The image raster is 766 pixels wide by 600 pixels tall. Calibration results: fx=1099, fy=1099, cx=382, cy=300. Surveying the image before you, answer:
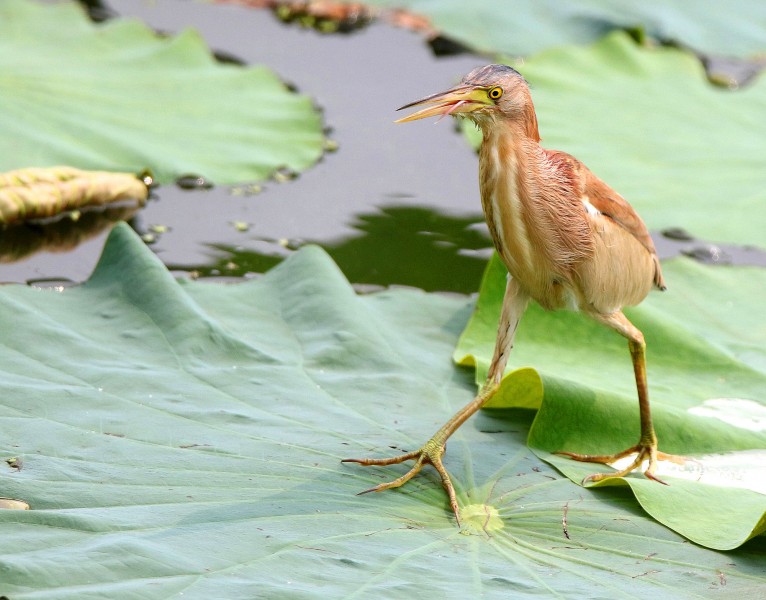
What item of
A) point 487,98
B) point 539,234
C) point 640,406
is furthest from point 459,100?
point 640,406

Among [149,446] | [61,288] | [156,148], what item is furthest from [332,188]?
[149,446]

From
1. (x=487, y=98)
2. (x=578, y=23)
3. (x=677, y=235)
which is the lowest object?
(x=677, y=235)

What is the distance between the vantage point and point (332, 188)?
12.4 ft

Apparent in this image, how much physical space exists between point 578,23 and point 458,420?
3070mm

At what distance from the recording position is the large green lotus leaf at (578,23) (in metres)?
4.72

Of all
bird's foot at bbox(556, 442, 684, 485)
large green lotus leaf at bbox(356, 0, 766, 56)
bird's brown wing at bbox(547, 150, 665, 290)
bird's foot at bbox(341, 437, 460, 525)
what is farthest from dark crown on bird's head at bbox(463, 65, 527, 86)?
large green lotus leaf at bbox(356, 0, 766, 56)

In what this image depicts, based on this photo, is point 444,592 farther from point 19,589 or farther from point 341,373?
point 341,373

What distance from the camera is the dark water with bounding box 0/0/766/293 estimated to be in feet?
10.8

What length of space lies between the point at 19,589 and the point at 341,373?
3.60ft

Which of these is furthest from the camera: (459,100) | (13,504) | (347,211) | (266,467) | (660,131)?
(660,131)

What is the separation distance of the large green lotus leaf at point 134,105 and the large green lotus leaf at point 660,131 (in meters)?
0.79

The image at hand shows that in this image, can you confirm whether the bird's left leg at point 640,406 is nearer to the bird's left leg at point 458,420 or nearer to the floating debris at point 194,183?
the bird's left leg at point 458,420

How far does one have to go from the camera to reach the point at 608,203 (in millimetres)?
2400

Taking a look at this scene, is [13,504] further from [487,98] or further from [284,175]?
[284,175]
